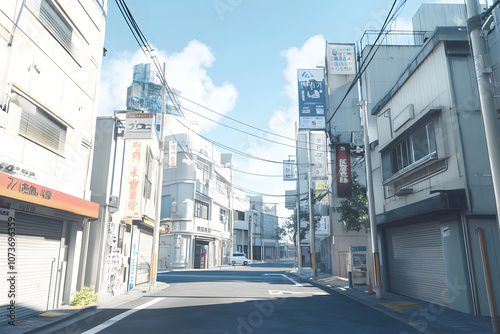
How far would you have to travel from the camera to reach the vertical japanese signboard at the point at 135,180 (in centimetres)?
1588

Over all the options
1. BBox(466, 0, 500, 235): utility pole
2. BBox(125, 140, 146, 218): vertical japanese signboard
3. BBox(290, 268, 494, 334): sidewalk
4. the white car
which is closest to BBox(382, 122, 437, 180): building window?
BBox(290, 268, 494, 334): sidewalk

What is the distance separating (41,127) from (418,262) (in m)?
13.3

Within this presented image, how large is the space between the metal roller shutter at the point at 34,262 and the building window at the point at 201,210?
34.2 m

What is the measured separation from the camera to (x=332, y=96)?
1249 inches

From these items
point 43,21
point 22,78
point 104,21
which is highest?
point 104,21

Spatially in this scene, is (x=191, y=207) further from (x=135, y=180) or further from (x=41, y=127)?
(x=41, y=127)

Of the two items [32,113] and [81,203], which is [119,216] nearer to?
[81,203]

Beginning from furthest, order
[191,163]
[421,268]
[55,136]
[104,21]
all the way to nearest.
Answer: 1. [191,163]
2. [104,21]
3. [421,268]
4. [55,136]

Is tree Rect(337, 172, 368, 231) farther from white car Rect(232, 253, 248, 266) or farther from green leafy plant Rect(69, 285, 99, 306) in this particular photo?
white car Rect(232, 253, 248, 266)

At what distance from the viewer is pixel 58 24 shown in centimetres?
1138

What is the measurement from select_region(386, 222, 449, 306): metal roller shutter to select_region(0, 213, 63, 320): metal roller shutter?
1213 cm

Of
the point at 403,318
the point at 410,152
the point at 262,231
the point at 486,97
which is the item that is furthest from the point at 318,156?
the point at 262,231

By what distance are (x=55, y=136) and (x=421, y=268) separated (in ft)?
42.8

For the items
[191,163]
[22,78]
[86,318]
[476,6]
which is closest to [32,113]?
[22,78]
